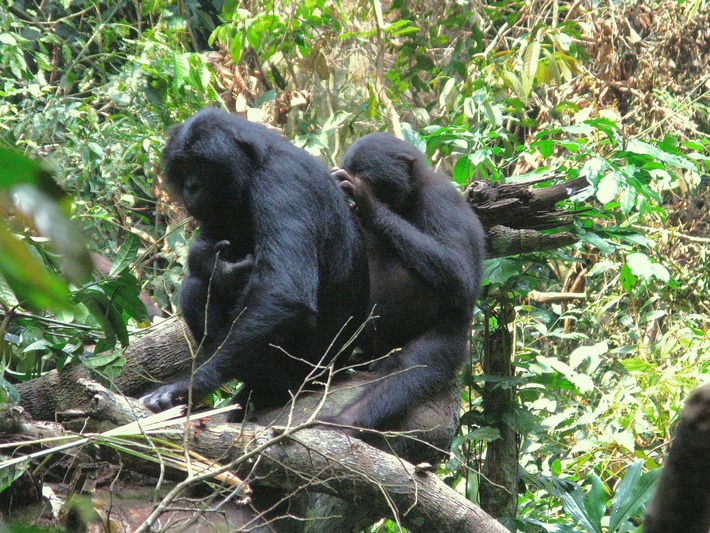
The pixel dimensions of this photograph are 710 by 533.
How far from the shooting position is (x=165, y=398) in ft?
13.4

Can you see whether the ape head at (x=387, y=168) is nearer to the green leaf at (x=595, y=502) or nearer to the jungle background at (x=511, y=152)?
the jungle background at (x=511, y=152)

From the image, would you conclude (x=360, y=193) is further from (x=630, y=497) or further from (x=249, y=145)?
(x=630, y=497)

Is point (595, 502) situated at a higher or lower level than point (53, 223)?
lower

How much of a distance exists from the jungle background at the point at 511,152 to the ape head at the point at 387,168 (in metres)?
0.92

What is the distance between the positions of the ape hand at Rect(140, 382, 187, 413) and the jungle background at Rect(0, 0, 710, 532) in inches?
25.7

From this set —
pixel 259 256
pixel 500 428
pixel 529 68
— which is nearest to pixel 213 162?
pixel 259 256

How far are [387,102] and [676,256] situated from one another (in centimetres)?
365

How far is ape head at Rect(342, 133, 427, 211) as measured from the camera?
5062 mm

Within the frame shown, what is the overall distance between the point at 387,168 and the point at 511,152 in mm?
3166

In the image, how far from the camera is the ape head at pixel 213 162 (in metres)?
4.56

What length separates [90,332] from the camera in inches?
182

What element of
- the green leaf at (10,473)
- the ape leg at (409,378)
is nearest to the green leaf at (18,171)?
the green leaf at (10,473)

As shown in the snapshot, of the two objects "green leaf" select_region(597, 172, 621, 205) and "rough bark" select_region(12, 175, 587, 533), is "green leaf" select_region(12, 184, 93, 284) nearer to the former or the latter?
"rough bark" select_region(12, 175, 587, 533)

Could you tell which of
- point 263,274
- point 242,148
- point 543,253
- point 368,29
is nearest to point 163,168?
point 242,148
